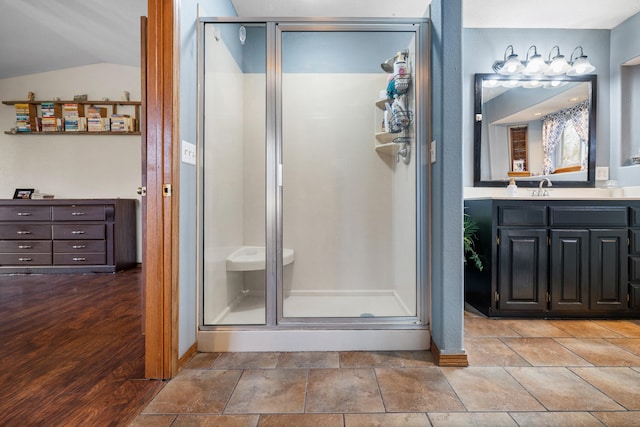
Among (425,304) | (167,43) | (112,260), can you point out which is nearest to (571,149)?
(425,304)

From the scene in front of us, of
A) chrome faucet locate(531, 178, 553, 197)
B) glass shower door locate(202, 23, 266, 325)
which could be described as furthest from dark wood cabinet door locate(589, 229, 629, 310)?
glass shower door locate(202, 23, 266, 325)

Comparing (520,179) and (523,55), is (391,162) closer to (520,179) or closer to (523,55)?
(520,179)

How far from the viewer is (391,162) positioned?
7.72ft

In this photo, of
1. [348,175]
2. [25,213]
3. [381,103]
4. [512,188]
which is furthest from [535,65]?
[25,213]

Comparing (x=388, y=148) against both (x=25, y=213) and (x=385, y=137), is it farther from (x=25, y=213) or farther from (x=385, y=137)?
(x=25, y=213)

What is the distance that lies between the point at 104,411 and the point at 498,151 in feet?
10.5

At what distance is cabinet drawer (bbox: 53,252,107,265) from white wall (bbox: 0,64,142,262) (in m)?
0.48

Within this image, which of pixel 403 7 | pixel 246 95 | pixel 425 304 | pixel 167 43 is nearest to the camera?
pixel 167 43

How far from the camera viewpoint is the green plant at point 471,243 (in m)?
2.36

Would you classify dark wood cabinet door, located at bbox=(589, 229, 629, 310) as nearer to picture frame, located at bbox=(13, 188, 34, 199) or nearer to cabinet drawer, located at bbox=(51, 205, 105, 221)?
cabinet drawer, located at bbox=(51, 205, 105, 221)

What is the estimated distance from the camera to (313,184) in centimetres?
237

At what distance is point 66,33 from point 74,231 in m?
2.23

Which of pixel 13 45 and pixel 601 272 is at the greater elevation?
pixel 13 45

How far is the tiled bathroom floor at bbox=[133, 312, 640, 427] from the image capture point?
48.6 inches
